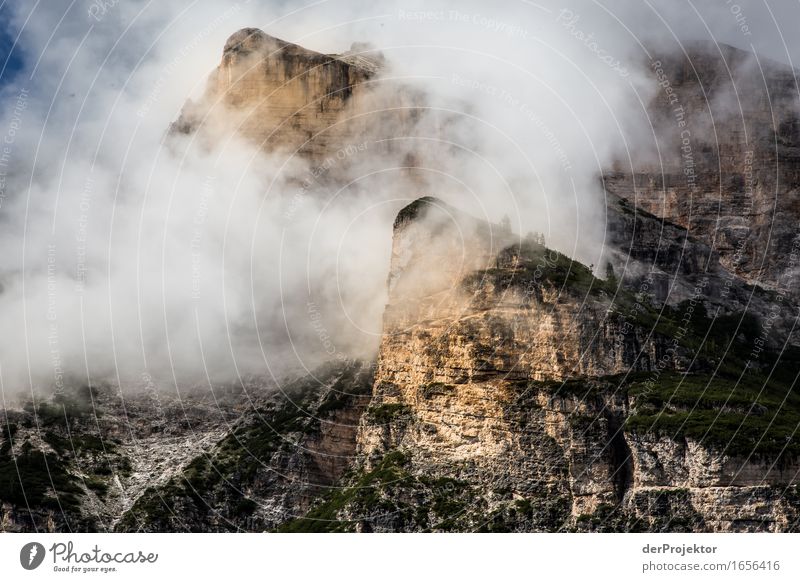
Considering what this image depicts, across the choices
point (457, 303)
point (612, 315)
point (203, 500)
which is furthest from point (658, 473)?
point (203, 500)

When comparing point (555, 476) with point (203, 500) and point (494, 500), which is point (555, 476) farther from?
point (203, 500)

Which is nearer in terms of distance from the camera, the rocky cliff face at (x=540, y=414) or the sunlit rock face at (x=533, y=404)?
the sunlit rock face at (x=533, y=404)

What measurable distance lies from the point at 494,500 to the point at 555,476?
6828 mm

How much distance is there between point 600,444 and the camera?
15512cm

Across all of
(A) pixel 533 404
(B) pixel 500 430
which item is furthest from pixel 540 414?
(B) pixel 500 430
